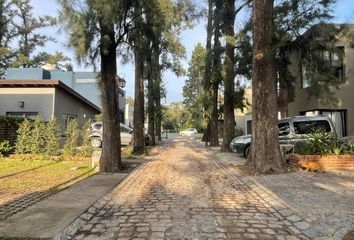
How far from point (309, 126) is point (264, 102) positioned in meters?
4.62

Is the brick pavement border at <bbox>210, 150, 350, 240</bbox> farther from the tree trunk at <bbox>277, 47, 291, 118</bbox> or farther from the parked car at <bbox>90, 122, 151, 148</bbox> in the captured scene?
the parked car at <bbox>90, 122, 151, 148</bbox>

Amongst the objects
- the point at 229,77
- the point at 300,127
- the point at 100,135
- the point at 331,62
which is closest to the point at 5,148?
the point at 100,135

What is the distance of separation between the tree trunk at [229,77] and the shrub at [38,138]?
9.90 meters

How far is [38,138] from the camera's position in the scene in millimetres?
15492

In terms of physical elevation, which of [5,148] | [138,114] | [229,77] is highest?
[229,77]

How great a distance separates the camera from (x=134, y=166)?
44.5 ft

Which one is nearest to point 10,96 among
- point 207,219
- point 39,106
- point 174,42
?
point 39,106

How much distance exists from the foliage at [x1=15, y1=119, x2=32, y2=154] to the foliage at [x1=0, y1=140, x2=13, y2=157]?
0.34m

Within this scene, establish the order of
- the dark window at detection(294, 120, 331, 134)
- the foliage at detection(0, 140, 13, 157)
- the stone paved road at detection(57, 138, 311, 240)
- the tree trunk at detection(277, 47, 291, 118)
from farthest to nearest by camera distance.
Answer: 1. the tree trunk at detection(277, 47, 291, 118)
2. the foliage at detection(0, 140, 13, 157)
3. the dark window at detection(294, 120, 331, 134)
4. the stone paved road at detection(57, 138, 311, 240)

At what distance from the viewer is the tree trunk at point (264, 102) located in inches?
442

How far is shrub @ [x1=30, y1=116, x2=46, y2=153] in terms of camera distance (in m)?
15.4

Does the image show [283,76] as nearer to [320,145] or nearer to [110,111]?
[320,145]

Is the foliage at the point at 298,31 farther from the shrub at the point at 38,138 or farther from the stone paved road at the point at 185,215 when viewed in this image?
the shrub at the point at 38,138

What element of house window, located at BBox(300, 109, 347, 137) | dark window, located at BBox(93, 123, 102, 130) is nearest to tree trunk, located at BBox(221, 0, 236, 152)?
house window, located at BBox(300, 109, 347, 137)
